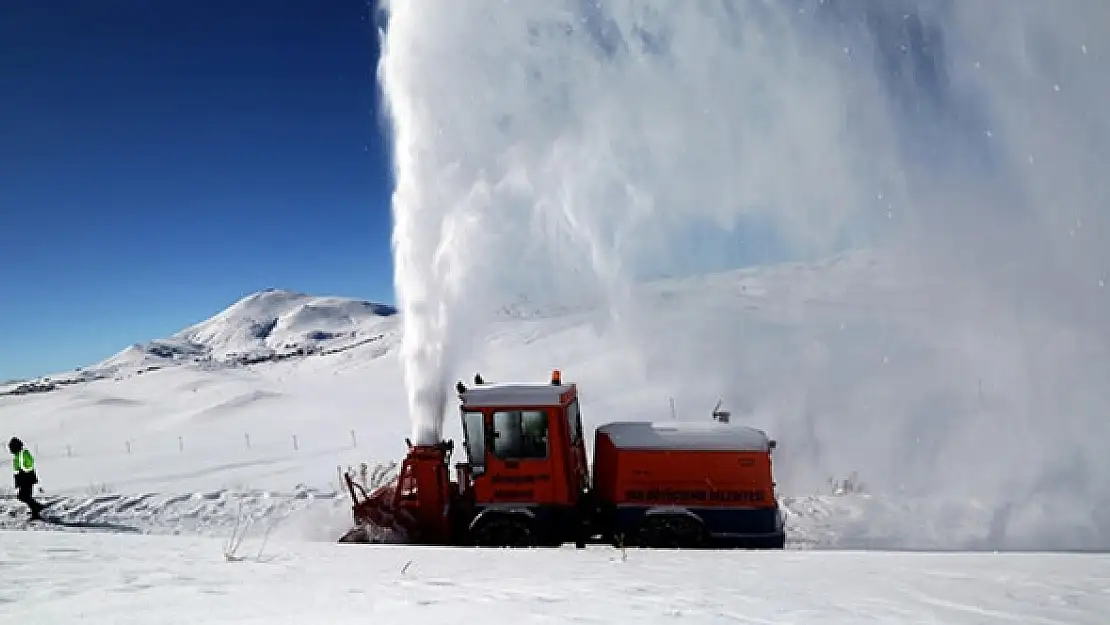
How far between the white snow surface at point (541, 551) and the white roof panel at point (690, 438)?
1.49m

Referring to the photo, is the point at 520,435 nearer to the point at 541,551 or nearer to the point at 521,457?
the point at 521,457

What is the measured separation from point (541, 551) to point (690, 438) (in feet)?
8.53

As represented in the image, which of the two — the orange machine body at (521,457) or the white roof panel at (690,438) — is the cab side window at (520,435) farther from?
the white roof panel at (690,438)

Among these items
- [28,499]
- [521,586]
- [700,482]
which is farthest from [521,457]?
[28,499]

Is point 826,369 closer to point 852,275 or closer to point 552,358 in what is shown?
point 552,358

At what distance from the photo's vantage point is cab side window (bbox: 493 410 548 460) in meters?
9.27

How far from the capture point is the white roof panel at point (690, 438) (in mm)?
9430

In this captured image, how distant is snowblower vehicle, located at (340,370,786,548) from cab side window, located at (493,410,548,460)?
0.04 feet

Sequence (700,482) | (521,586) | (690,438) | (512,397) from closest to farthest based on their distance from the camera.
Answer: (521,586) < (512,397) < (700,482) < (690,438)

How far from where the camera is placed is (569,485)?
9.41 meters

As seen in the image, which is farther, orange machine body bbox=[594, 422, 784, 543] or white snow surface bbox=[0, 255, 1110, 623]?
orange machine body bbox=[594, 422, 784, 543]

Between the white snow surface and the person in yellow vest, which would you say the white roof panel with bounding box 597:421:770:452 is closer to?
the white snow surface

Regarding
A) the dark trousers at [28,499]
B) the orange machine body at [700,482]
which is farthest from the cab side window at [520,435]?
the dark trousers at [28,499]

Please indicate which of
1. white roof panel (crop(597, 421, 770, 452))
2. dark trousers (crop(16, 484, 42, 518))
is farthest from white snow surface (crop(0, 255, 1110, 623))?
white roof panel (crop(597, 421, 770, 452))
